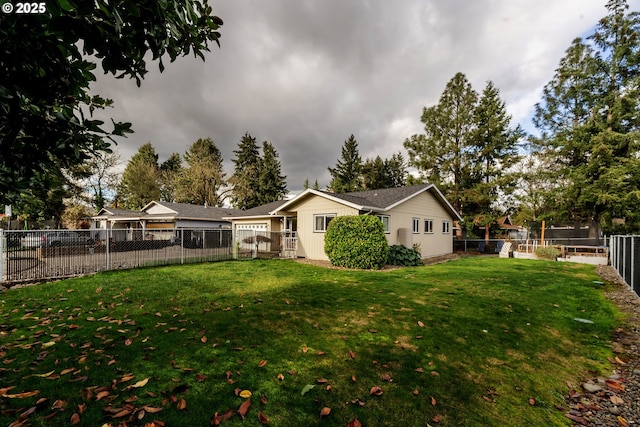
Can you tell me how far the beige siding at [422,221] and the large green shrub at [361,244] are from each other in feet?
9.53

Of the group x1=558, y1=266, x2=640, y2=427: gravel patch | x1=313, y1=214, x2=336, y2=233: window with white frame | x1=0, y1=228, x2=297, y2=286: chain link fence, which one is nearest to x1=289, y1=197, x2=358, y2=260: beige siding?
x1=313, y1=214, x2=336, y2=233: window with white frame

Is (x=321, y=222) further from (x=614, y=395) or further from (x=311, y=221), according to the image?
(x=614, y=395)

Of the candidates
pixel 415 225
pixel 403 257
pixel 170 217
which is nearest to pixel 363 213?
pixel 403 257

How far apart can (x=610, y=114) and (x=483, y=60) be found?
15221 millimetres

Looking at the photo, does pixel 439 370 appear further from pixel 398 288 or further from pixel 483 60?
pixel 483 60

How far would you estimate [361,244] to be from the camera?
12.1 metres

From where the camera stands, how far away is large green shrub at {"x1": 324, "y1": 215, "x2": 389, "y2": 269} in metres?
12.1

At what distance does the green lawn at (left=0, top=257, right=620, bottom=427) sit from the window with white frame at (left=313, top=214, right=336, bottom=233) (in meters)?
7.87

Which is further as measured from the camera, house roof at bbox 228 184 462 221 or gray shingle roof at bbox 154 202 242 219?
gray shingle roof at bbox 154 202 242 219

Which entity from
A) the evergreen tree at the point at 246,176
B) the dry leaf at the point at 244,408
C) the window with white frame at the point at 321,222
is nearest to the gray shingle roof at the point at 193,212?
the evergreen tree at the point at 246,176

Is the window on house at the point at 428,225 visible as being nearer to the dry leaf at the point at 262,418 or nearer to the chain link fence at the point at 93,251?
the chain link fence at the point at 93,251

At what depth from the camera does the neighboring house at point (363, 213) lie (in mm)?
14523

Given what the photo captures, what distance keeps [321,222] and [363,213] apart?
8.61ft

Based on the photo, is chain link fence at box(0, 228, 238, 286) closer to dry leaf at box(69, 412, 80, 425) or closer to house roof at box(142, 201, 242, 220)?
dry leaf at box(69, 412, 80, 425)
